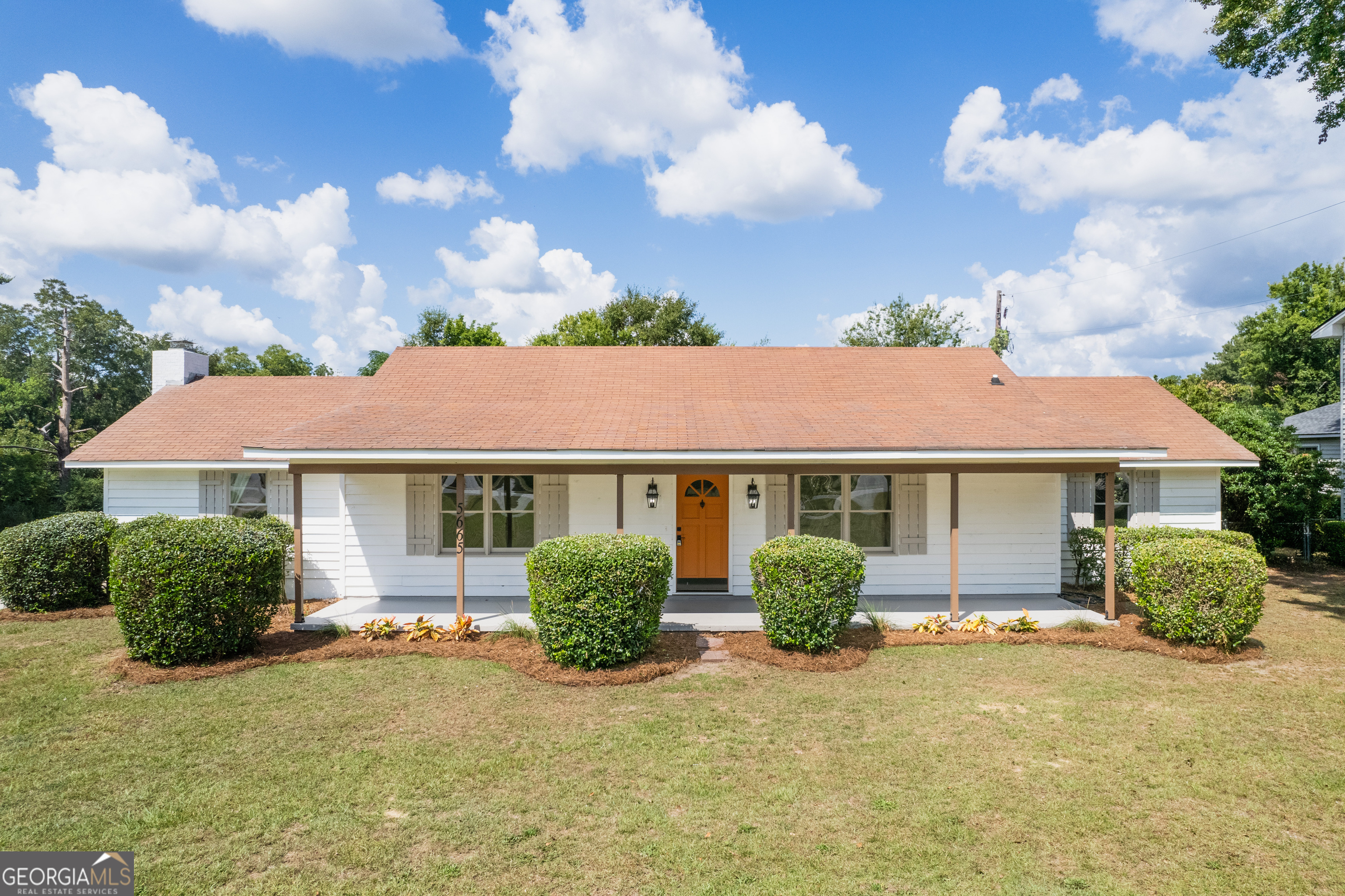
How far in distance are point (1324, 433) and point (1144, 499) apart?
1016 centimetres

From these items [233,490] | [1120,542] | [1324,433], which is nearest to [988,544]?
[1120,542]

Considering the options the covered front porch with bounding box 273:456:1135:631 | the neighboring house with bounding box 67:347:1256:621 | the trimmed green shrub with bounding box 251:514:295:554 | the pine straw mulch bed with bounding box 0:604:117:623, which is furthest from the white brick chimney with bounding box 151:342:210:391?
the covered front porch with bounding box 273:456:1135:631

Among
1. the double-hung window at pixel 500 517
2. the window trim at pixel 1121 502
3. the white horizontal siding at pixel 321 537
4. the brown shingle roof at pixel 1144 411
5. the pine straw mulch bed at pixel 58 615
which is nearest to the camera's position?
the pine straw mulch bed at pixel 58 615

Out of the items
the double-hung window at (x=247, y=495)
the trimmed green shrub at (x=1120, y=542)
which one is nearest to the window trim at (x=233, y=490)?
the double-hung window at (x=247, y=495)

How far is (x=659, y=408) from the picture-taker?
36.1 ft

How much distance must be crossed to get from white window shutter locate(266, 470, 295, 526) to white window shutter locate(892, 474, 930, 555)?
1065cm

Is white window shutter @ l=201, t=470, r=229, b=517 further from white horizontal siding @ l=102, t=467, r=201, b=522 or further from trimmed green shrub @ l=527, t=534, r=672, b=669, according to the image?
trimmed green shrub @ l=527, t=534, r=672, b=669

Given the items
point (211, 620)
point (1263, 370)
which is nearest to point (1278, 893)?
point (211, 620)

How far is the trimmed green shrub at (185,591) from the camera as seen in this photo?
23.1 feet

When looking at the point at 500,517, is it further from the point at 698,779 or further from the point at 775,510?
the point at 698,779

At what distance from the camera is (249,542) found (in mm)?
7602

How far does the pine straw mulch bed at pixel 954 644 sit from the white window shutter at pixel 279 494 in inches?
328

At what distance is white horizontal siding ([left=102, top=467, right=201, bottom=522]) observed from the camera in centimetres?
1180

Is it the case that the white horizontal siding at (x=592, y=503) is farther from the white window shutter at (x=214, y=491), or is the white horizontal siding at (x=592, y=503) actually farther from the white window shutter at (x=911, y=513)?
the white window shutter at (x=214, y=491)
